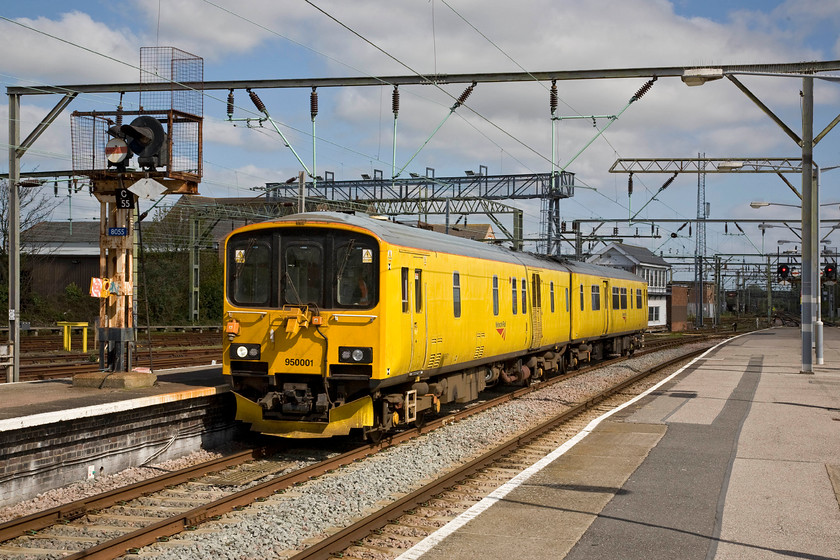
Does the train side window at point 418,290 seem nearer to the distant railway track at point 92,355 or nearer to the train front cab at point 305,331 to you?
the train front cab at point 305,331

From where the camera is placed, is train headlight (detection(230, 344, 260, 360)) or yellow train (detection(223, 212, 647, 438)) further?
train headlight (detection(230, 344, 260, 360))

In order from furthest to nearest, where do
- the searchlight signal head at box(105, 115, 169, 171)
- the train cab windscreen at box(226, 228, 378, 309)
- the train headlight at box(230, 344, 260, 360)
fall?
the searchlight signal head at box(105, 115, 169, 171)
the train headlight at box(230, 344, 260, 360)
the train cab windscreen at box(226, 228, 378, 309)

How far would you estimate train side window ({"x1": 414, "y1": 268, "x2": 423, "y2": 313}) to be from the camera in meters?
12.5

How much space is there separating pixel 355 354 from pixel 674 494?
435 centimetres

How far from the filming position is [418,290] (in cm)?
1263

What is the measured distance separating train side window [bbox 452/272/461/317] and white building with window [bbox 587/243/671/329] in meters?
64.6

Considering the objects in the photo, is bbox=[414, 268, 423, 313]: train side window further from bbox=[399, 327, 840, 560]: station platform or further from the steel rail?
the steel rail

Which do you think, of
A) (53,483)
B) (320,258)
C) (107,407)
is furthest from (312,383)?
(53,483)

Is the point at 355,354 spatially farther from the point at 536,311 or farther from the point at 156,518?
the point at 536,311

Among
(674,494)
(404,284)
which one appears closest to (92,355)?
(404,284)

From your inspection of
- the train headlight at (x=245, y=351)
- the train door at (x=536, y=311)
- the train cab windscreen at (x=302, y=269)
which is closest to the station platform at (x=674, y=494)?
the train cab windscreen at (x=302, y=269)

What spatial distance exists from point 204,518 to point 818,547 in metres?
5.39

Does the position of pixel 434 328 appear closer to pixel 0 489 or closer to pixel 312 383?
pixel 312 383

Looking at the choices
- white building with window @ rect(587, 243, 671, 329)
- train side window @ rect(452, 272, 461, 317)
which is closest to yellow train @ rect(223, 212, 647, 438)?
train side window @ rect(452, 272, 461, 317)
